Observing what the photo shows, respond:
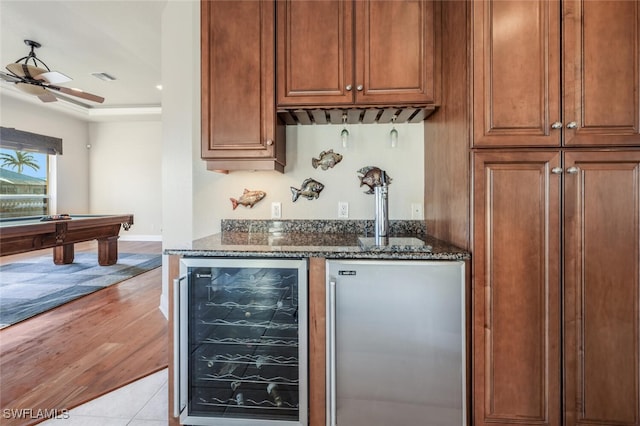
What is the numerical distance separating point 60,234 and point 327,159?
3803 millimetres

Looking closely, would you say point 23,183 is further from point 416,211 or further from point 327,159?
point 416,211

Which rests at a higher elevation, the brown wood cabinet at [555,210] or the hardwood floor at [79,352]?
the brown wood cabinet at [555,210]

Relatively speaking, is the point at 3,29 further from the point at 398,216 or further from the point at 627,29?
the point at 627,29

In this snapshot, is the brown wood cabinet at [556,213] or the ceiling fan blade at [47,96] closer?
the brown wood cabinet at [556,213]

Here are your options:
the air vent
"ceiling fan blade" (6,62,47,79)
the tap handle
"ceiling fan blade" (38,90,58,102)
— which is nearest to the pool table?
"ceiling fan blade" (38,90,58,102)

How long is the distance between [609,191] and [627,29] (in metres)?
0.73

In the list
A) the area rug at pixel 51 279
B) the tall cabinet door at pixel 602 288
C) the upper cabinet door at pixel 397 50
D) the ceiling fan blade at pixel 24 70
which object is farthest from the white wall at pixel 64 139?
the tall cabinet door at pixel 602 288

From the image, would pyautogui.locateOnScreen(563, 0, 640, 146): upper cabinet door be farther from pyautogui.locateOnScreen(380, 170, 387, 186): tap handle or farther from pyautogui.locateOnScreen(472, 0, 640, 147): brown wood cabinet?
pyautogui.locateOnScreen(380, 170, 387, 186): tap handle

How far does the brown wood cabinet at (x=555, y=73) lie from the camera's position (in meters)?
1.34

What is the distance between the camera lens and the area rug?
3.20 meters

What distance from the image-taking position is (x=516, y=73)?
1.38 metres

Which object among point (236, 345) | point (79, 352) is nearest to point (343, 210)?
point (236, 345)

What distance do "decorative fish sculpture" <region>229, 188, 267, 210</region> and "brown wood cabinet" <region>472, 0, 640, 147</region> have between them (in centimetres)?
144

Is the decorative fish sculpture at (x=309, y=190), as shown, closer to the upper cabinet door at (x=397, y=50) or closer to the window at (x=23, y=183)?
the upper cabinet door at (x=397, y=50)
